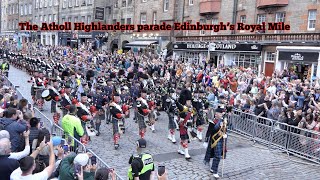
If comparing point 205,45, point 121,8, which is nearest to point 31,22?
point 121,8

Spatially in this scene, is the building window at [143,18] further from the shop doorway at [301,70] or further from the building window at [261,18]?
the shop doorway at [301,70]

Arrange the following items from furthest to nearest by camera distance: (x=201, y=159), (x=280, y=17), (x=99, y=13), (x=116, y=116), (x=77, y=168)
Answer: (x=99, y=13), (x=280, y=17), (x=116, y=116), (x=201, y=159), (x=77, y=168)

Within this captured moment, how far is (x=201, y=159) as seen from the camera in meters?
10.0

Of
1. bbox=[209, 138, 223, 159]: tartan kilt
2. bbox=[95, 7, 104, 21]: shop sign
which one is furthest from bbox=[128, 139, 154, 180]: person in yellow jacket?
bbox=[95, 7, 104, 21]: shop sign

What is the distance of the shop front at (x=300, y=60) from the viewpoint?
71.6ft

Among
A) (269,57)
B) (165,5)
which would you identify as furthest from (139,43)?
(269,57)

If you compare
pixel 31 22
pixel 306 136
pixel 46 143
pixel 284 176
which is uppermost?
pixel 31 22

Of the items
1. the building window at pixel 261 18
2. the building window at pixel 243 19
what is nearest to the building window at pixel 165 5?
the building window at pixel 243 19

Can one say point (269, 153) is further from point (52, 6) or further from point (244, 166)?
point (52, 6)

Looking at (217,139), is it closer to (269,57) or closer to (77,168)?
(77,168)

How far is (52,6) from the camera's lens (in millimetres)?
57969

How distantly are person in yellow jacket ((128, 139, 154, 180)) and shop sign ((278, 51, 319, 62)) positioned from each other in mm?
19205

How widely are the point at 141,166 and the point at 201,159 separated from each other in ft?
15.7

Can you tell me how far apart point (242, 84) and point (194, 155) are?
7058mm
